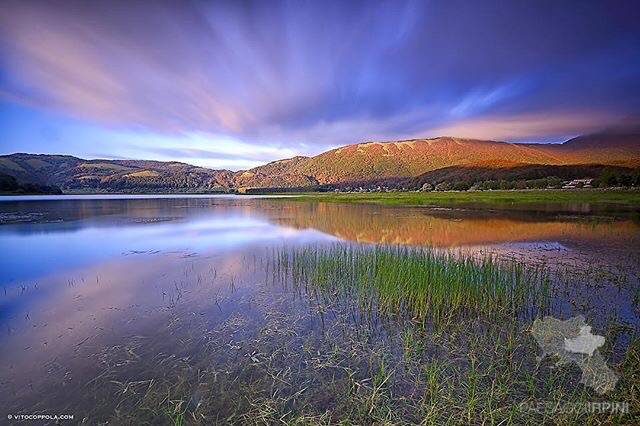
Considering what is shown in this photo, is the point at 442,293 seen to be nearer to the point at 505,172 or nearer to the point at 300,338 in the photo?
the point at 300,338

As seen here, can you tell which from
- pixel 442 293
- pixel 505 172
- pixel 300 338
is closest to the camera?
pixel 300 338

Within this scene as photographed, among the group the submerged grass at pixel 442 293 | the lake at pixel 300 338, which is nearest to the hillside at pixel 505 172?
the submerged grass at pixel 442 293

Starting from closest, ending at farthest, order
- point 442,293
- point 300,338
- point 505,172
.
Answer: point 300,338, point 442,293, point 505,172

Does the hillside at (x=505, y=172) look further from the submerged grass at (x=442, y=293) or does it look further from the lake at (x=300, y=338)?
the lake at (x=300, y=338)

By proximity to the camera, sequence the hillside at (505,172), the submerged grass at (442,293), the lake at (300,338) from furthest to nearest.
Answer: the hillside at (505,172) → the submerged grass at (442,293) → the lake at (300,338)

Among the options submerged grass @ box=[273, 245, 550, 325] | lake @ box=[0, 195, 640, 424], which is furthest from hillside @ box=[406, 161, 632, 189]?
lake @ box=[0, 195, 640, 424]

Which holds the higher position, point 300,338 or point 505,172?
point 505,172

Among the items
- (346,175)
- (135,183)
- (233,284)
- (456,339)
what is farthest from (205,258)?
(135,183)

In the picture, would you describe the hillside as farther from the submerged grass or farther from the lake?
the lake

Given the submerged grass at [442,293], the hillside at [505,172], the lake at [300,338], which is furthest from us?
the hillside at [505,172]

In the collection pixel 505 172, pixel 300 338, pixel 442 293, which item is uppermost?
pixel 505 172

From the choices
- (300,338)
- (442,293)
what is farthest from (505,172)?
(300,338)

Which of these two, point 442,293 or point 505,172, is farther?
point 505,172

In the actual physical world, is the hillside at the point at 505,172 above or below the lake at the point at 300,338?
above
